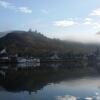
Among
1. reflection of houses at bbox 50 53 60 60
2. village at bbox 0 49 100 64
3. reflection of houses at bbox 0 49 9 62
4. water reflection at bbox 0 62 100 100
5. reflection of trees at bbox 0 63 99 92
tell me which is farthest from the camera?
reflection of houses at bbox 50 53 60 60

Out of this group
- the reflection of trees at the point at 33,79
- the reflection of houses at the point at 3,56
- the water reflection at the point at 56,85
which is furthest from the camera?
the reflection of houses at the point at 3,56

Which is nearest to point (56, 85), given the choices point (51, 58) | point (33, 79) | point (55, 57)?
point (33, 79)

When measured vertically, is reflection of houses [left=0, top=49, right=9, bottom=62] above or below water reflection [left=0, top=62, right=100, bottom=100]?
above

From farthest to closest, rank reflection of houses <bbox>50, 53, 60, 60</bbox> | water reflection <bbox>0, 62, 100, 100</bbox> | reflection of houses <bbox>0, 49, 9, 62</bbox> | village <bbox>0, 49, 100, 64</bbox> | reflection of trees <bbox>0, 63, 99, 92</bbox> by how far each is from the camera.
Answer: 1. reflection of houses <bbox>50, 53, 60, 60</bbox>
2. reflection of houses <bbox>0, 49, 9, 62</bbox>
3. village <bbox>0, 49, 100, 64</bbox>
4. reflection of trees <bbox>0, 63, 99, 92</bbox>
5. water reflection <bbox>0, 62, 100, 100</bbox>

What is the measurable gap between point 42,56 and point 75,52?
414cm

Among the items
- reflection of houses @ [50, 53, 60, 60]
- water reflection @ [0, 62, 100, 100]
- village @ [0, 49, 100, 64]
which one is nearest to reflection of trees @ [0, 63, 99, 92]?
water reflection @ [0, 62, 100, 100]

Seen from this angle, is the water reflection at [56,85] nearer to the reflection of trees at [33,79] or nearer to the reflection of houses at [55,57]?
the reflection of trees at [33,79]

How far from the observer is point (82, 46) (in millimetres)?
36656

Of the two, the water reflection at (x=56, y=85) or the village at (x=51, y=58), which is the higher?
the village at (x=51, y=58)

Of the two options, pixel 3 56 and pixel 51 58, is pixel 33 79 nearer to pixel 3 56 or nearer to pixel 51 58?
pixel 3 56

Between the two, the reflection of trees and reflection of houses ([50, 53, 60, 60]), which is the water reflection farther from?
reflection of houses ([50, 53, 60, 60])

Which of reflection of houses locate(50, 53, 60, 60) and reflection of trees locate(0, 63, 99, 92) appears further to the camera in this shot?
reflection of houses locate(50, 53, 60, 60)

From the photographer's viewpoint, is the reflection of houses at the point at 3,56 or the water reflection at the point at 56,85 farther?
the reflection of houses at the point at 3,56

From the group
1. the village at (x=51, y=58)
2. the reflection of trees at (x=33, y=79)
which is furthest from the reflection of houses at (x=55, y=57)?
the reflection of trees at (x=33, y=79)
